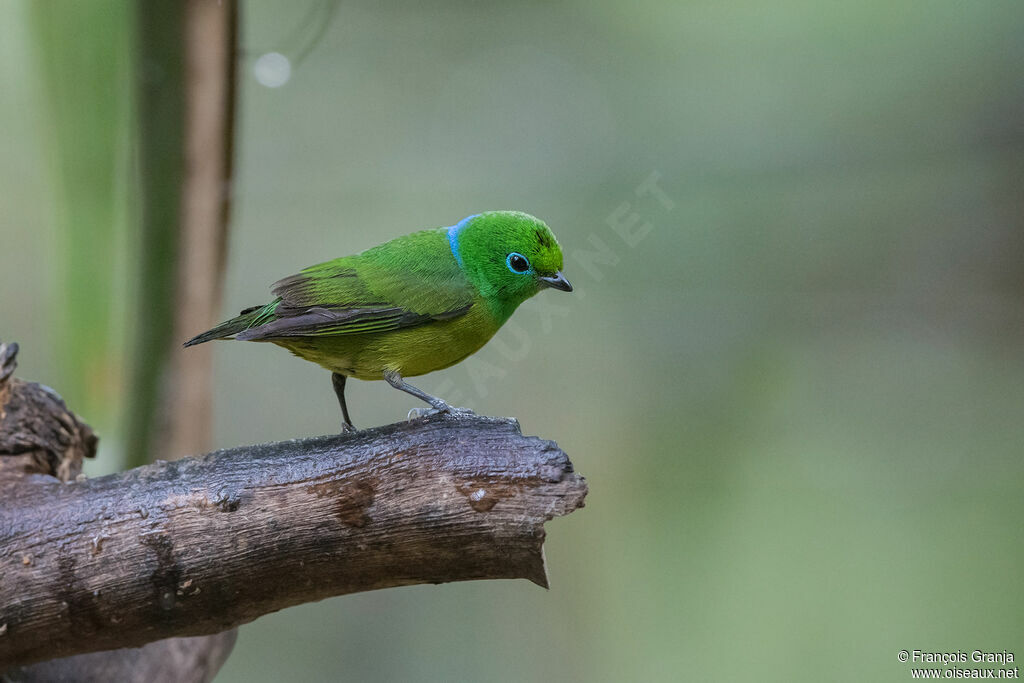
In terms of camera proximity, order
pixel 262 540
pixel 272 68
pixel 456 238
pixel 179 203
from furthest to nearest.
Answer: pixel 272 68, pixel 179 203, pixel 456 238, pixel 262 540

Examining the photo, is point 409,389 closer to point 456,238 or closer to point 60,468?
point 456,238

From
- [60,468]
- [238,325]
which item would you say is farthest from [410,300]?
[60,468]

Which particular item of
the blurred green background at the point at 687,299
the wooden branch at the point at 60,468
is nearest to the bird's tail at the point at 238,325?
the wooden branch at the point at 60,468

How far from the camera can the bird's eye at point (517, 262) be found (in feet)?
8.43

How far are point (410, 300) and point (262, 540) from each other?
0.83m

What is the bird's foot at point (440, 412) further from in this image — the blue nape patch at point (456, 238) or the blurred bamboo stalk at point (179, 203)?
the blurred bamboo stalk at point (179, 203)

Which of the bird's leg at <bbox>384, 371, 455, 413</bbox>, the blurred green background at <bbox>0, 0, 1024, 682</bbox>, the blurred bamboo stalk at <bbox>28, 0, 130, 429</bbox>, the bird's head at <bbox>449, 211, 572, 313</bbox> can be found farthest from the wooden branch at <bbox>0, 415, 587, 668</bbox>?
the blurred green background at <bbox>0, 0, 1024, 682</bbox>

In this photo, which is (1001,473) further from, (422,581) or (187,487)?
(187,487)

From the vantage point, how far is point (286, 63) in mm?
3965

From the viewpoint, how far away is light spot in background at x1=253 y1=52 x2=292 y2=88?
3887 mm

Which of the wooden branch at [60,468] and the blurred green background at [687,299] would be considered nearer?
the wooden branch at [60,468]

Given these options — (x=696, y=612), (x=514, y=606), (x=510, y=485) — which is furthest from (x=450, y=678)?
(x=510, y=485)

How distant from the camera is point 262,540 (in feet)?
6.45

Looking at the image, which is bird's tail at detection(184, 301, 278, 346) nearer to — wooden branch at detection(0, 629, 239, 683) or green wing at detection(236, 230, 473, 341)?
green wing at detection(236, 230, 473, 341)
